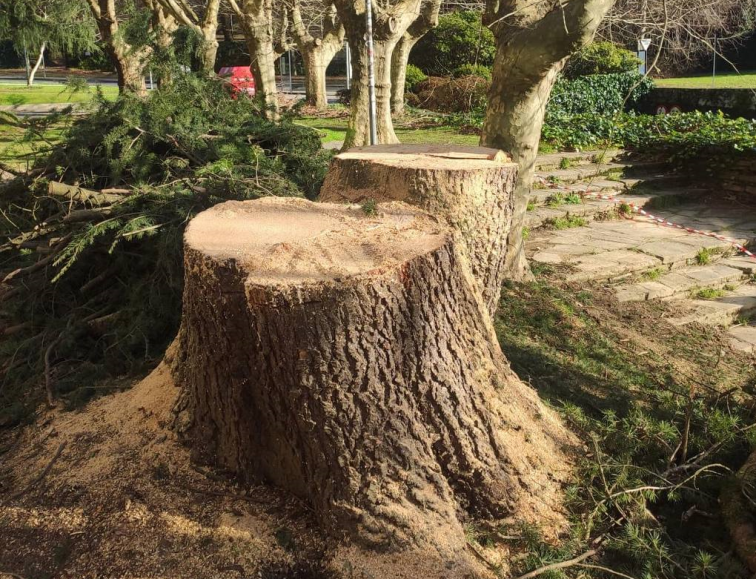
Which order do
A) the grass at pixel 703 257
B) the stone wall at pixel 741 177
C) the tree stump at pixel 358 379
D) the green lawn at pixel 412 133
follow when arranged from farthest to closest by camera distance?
the green lawn at pixel 412 133 < the stone wall at pixel 741 177 < the grass at pixel 703 257 < the tree stump at pixel 358 379

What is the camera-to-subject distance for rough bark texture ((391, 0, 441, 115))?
46.0 ft

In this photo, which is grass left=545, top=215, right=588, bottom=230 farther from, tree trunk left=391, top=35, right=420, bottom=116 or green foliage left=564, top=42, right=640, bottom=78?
green foliage left=564, top=42, right=640, bottom=78

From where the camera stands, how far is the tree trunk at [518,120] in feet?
16.4

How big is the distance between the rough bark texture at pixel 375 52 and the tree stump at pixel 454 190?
265 inches

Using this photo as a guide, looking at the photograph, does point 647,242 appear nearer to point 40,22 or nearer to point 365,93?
point 365,93

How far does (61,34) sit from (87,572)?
37.9 ft

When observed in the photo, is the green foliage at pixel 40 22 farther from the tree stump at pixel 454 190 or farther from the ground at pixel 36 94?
the tree stump at pixel 454 190

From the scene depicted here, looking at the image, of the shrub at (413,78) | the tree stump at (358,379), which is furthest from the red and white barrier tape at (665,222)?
the shrub at (413,78)

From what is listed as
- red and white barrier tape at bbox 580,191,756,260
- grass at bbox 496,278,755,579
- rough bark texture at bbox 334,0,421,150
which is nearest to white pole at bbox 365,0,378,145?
rough bark texture at bbox 334,0,421,150

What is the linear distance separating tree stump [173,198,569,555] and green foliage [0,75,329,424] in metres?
1.37

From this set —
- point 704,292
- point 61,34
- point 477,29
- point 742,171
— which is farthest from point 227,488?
point 477,29

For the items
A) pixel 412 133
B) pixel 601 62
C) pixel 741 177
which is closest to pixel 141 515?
pixel 741 177

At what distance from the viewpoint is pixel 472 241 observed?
3379 mm

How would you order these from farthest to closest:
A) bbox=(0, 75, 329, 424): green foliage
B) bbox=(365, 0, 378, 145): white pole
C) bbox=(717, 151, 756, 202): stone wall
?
bbox=(717, 151, 756, 202): stone wall
bbox=(365, 0, 378, 145): white pole
bbox=(0, 75, 329, 424): green foliage
